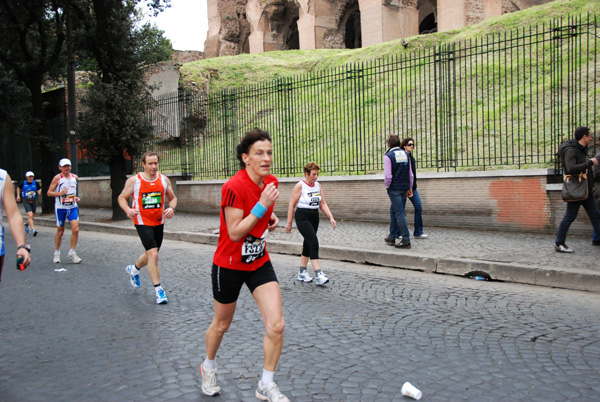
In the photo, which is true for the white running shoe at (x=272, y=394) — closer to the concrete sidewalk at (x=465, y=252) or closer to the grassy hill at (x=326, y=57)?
the concrete sidewalk at (x=465, y=252)

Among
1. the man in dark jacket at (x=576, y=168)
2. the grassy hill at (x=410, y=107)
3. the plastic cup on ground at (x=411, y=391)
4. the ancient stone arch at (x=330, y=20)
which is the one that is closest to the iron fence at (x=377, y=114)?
the grassy hill at (x=410, y=107)

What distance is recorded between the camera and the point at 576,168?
7.79 meters

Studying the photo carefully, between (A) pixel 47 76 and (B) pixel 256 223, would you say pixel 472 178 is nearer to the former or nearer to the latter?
(B) pixel 256 223

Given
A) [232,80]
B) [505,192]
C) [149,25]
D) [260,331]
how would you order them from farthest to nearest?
[232,80] → [149,25] → [505,192] → [260,331]

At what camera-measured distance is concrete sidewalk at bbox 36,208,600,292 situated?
6953 millimetres

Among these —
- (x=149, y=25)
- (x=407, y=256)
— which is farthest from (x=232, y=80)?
(x=407, y=256)

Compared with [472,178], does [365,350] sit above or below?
below

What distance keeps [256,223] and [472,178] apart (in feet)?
27.5

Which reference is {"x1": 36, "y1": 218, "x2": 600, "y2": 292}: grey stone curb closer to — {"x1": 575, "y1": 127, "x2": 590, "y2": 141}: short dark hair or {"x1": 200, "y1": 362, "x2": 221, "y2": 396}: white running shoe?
{"x1": 575, "y1": 127, "x2": 590, "y2": 141}: short dark hair

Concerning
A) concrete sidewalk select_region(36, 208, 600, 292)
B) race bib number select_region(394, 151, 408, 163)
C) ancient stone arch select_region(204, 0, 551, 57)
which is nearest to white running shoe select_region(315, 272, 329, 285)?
concrete sidewalk select_region(36, 208, 600, 292)

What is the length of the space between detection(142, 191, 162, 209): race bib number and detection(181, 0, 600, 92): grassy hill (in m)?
13.6

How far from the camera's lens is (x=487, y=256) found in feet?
26.0

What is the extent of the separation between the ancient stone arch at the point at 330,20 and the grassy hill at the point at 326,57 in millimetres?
3921

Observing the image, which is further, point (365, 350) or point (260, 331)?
point (260, 331)
